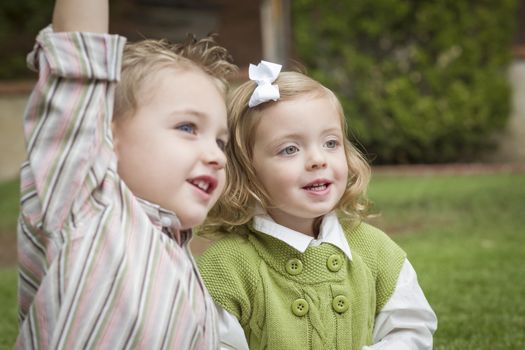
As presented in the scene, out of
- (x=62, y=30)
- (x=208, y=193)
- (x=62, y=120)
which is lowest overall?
(x=208, y=193)

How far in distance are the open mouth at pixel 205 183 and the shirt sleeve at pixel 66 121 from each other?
216mm

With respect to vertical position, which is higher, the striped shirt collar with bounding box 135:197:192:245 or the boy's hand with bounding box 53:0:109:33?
the boy's hand with bounding box 53:0:109:33

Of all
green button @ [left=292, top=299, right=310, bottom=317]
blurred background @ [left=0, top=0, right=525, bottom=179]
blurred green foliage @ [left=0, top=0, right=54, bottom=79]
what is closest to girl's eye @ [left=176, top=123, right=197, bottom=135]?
green button @ [left=292, top=299, right=310, bottom=317]

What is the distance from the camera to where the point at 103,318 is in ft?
4.77

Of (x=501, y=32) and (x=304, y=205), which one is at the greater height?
(x=304, y=205)

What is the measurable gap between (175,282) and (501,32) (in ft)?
31.9

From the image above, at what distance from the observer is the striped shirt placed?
1448 mm

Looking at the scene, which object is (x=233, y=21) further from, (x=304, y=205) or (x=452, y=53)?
(x=304, y=205)

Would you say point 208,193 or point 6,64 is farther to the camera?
point 6,64

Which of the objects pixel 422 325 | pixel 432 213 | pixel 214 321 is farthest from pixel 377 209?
pixel 214 321

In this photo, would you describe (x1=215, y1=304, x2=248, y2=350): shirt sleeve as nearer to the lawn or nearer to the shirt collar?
the shirt collar

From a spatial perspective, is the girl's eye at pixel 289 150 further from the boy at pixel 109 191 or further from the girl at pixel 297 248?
the boy at pixel 109 191

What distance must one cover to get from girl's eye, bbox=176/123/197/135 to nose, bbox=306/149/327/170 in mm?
631

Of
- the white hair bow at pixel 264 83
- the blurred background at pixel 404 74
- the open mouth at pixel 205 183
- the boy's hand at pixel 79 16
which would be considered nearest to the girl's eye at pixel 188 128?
the open mouth at pixel 205 183
